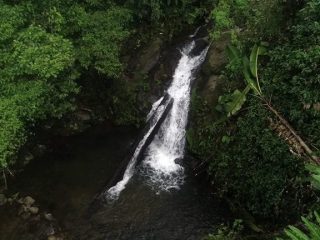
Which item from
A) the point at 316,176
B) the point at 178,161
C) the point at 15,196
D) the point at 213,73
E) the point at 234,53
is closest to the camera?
the point at 316,176

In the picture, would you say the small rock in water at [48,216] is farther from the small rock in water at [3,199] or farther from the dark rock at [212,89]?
the dark rock at [212,89]

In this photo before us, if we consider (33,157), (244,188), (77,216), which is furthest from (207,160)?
(33,157)

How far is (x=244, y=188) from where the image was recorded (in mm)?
11945

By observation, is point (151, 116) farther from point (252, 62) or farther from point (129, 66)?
point (252, 62)

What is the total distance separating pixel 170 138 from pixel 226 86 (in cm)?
374

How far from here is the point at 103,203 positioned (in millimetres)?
13336

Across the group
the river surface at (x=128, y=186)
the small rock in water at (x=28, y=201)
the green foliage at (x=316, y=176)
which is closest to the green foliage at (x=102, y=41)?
the river surface at (x=128, y=186)

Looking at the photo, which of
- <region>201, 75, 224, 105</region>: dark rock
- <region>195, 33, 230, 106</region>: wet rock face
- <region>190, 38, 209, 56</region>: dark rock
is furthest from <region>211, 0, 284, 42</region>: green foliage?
<region>201, 75, 224, 105</region>: dark rock

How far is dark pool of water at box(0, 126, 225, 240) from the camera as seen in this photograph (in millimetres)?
12188

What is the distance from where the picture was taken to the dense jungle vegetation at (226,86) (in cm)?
1059

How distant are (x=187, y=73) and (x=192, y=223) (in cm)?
712

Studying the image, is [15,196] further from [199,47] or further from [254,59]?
[199,47]

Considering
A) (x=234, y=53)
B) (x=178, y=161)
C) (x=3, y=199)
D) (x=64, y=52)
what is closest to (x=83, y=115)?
(x=64, y=52)

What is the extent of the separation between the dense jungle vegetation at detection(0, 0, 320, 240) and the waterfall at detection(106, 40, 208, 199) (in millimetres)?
889
